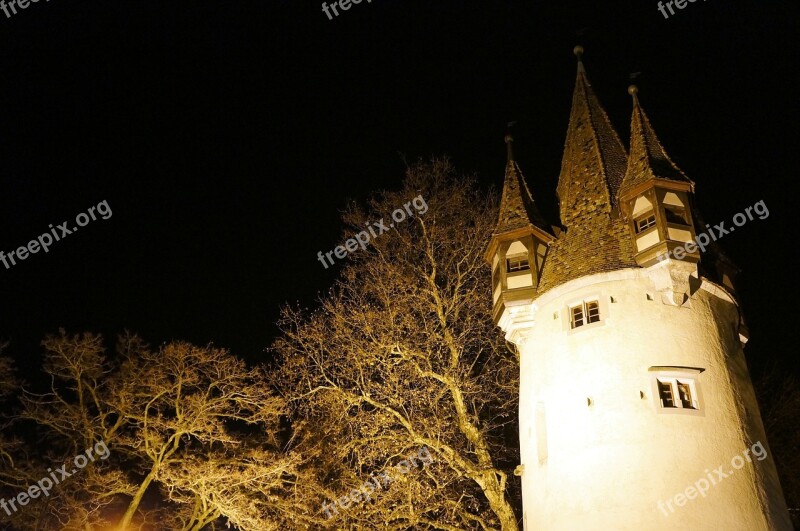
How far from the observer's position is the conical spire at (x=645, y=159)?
19453 mm

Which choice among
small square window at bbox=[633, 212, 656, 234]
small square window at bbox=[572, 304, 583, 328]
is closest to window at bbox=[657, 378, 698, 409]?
small square window at bbox=[572, 304, 583, 328]

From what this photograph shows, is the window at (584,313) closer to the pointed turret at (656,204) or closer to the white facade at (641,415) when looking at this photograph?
the white facade at (641,415)

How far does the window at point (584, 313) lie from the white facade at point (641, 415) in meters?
0.11

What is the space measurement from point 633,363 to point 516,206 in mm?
6491

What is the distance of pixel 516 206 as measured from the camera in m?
22.0

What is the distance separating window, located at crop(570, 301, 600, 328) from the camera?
18438mm

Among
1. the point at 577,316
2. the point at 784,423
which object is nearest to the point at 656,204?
the point at 577,316

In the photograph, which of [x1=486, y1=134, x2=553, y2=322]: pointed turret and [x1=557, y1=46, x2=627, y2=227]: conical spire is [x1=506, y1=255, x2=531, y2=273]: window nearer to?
[x1=486, y1=134, x2=553, y2=322]: pointed turret

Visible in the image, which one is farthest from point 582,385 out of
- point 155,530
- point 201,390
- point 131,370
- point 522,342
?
point 155,530

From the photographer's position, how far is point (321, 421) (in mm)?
20266

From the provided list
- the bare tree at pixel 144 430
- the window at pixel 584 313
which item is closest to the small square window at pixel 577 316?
the window at pixel 584 313

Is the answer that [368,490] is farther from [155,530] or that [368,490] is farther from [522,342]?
[155,530]

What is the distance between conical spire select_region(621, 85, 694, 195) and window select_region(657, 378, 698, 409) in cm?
525

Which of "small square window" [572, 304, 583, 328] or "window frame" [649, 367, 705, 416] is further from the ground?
"small square window" [572, 304, 583, 328]
